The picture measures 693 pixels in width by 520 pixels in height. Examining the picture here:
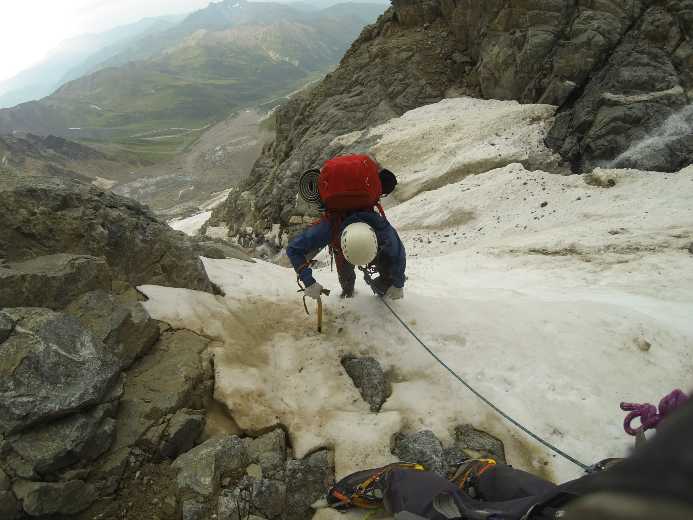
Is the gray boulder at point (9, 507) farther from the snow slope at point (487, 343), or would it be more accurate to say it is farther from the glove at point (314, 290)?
the glove at point (314, 290)

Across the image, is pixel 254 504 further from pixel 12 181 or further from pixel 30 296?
pixel 12 181

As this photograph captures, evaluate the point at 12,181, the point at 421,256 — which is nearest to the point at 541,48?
the point at 421,256

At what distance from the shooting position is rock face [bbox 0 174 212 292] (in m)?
5.07

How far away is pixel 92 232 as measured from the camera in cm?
558

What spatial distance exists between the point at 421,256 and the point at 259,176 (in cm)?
1883

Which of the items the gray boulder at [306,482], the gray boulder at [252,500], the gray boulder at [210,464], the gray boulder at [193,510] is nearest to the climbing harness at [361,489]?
the gray boulder at [306,482]

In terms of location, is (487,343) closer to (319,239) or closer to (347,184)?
(319,239)

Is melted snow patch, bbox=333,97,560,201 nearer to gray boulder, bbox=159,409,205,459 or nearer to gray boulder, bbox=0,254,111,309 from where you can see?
gray boulder, bbox=0,254,111,309

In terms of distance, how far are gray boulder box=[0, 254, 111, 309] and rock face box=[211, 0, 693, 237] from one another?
14.0m

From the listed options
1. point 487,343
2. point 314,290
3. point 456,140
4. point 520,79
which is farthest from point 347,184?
point 520,79

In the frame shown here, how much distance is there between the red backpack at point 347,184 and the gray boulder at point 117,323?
8.58 ft

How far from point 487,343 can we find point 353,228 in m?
2.38

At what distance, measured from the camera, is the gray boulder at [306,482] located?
391cm

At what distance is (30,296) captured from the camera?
445 cm
